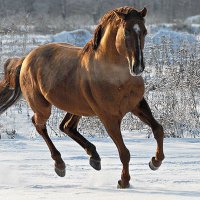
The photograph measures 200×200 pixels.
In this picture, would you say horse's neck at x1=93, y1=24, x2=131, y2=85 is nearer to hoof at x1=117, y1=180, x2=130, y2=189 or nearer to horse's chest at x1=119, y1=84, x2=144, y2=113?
horse's chest at x1=119, y1=84, x2=144, y2=113

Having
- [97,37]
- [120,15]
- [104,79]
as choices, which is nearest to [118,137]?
[104,79]

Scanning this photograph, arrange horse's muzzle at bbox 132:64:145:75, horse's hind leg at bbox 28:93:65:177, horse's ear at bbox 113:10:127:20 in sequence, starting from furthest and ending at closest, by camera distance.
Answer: horse's hind leg at bbox 28:93:65:177 < horse's ear at bbox 113:10:127:20 < horse's muzzle at bbox 132:64:145:75

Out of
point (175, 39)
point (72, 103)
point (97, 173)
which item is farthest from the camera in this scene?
point (175, 39)

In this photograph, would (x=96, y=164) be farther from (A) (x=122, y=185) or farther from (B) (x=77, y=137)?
(A) (x=122, y=185)

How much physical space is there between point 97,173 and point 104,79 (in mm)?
1192

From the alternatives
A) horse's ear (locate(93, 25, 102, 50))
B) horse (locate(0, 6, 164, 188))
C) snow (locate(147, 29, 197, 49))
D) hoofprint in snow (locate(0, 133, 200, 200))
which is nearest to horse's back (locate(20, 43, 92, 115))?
horse (locate(0, 6, 164, 188))

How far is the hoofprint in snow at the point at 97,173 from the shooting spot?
466 centimetres

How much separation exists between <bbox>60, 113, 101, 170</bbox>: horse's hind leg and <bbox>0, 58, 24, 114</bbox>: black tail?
77cm

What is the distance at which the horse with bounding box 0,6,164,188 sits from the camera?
4.62 metres

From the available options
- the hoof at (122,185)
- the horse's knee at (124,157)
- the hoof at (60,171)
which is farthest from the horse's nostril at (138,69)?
the hoof at (60,171)

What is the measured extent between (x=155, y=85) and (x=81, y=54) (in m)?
4.69

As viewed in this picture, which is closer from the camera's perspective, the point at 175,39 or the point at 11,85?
the point at 11,85

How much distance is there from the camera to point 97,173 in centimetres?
571

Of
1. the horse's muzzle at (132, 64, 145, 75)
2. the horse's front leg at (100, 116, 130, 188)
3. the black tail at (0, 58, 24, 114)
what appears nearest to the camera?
the horse's muzzle at (132, 64, 145, 75)
